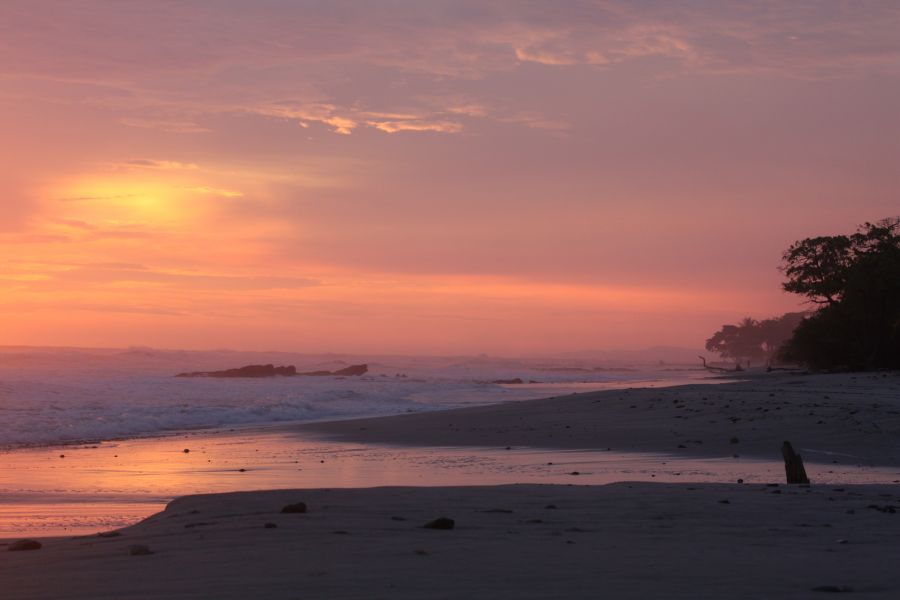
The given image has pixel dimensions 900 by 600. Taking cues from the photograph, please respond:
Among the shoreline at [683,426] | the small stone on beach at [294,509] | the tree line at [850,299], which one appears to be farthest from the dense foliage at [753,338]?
the small stone on beach at [294,509]

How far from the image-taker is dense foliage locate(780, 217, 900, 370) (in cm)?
4828

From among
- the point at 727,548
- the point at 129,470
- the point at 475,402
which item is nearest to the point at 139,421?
the point at 129,470

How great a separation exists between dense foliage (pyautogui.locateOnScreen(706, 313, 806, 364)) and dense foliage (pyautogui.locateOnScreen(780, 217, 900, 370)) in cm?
7770

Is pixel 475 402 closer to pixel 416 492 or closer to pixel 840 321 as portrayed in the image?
pixel 840 321

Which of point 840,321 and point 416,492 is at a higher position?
point 840,321

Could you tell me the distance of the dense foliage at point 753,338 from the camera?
132000 millimetres

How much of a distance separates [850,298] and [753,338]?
94.7 metres

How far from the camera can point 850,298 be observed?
49.2 meters

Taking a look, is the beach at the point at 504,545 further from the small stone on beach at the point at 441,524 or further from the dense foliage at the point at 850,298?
the dense foliage at the point at 850,298

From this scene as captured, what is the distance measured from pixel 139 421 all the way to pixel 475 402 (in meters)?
17.8

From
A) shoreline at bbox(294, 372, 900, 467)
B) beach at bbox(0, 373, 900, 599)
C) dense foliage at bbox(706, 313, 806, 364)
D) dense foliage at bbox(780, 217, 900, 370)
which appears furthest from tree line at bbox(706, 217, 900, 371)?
dense foliage at bbox(706, 313, 806, 364)

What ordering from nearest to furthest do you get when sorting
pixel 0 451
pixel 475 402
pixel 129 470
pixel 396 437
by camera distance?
pixel 129 470 < pixel 0 451 < pixel 396 437 < pixel 475 402

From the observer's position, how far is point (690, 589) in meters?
5.55

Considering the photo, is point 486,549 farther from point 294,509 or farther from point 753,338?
point 753,338
